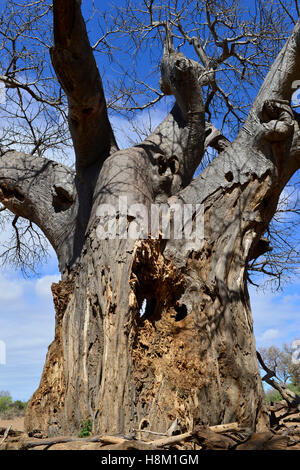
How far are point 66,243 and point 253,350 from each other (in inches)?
83.8

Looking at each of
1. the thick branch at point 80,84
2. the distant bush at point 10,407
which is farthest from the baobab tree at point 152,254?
the distant bush at point 10,407

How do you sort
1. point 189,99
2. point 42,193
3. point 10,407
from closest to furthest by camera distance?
1. point 189,99
2. point 42,193
3. point 10,407

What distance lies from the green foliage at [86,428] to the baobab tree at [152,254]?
2.9 inches

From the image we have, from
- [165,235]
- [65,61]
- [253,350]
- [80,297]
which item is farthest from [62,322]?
[65,61]

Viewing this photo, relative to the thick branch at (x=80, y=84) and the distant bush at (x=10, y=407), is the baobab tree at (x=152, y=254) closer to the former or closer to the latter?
the thick branch at (x=80, y=84)

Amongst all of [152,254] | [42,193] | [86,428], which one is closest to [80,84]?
[42,193]

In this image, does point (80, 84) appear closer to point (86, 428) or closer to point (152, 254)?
point (152, 254)

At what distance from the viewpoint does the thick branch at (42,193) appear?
4.72m

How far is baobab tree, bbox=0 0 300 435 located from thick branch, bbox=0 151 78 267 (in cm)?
1

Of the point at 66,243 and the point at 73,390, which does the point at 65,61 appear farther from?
the point at 73,390

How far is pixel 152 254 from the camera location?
3.69m

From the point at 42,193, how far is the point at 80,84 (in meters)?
1.46

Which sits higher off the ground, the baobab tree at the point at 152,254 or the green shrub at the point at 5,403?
the baobab tree at the point at 152,254

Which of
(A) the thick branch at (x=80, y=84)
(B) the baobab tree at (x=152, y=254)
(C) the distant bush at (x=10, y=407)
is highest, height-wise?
(A) the thick branch at (x=80, y=84)
